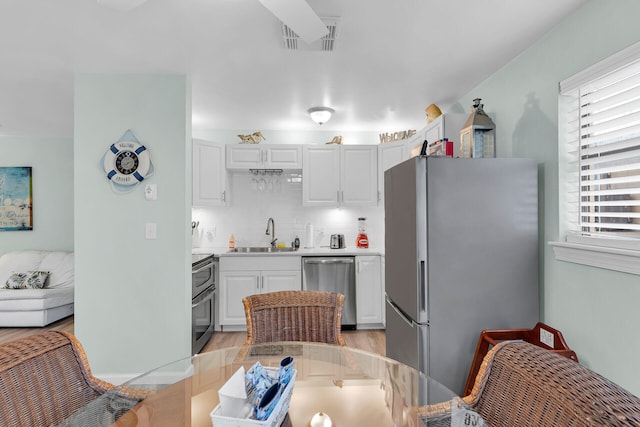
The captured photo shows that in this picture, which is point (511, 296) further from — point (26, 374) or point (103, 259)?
point (103, 259)

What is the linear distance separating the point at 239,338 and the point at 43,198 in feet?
11.9

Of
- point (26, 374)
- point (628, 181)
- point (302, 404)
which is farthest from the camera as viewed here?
point (628, 181)

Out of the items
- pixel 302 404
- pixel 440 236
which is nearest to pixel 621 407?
pixel 302 404

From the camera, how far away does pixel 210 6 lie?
6.00 ft

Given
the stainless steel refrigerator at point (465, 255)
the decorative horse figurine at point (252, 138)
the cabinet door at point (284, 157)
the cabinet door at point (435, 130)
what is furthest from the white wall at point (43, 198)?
the stainless steel refrigerator at point (465, 255)

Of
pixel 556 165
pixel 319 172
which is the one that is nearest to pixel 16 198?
pixel 319 172

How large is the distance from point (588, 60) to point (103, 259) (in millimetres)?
3425

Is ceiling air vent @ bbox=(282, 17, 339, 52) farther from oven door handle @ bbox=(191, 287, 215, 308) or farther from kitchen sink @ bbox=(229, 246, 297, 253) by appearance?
kitchen sink @ bbox=(229, 246, 297, 253)

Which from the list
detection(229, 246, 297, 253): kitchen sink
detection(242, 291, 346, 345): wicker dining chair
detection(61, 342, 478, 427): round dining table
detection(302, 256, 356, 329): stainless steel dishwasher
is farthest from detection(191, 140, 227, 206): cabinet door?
detection(61, 342, 478, 427): round dining table

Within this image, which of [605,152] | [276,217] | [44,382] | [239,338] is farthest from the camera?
[276,217]

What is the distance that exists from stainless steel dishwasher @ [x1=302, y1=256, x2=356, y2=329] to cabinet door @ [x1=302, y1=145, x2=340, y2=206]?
0.73 metres

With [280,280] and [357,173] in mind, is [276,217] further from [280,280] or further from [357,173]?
[357,173]

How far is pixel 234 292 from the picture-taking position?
12.9ft

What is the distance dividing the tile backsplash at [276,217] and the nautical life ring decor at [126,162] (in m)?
1.73
